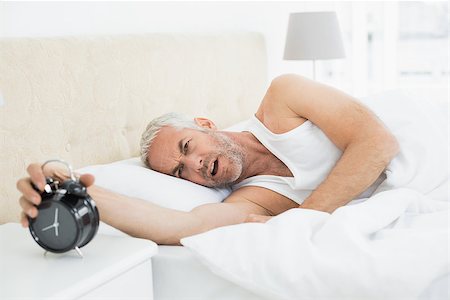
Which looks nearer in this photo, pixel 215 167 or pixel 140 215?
pixel 140 215

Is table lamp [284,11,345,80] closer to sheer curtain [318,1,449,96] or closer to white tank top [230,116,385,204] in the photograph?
sheer curtain [318,1,449,96]

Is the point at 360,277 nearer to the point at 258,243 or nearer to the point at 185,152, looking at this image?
the point at 258,243

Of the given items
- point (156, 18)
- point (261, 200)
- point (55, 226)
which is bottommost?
point (261, 200)

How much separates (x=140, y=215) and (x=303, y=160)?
61cm

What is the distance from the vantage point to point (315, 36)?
3137mm

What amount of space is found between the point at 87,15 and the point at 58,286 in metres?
1.19

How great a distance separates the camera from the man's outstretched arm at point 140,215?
1.18 metres

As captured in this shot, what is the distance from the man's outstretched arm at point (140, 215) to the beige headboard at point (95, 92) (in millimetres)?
410

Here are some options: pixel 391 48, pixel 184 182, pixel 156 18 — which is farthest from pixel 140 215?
pixel 391 48

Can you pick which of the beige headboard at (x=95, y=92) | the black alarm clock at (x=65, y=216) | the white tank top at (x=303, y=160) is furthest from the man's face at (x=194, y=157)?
the black alarm clock at (x=65, y=216)

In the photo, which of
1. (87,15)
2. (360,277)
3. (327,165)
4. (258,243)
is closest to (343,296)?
(360,277)

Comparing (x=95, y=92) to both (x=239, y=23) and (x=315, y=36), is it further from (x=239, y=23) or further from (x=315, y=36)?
(x=315, y=36)

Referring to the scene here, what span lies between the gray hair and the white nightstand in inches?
20.0

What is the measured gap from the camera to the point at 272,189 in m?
1.83
